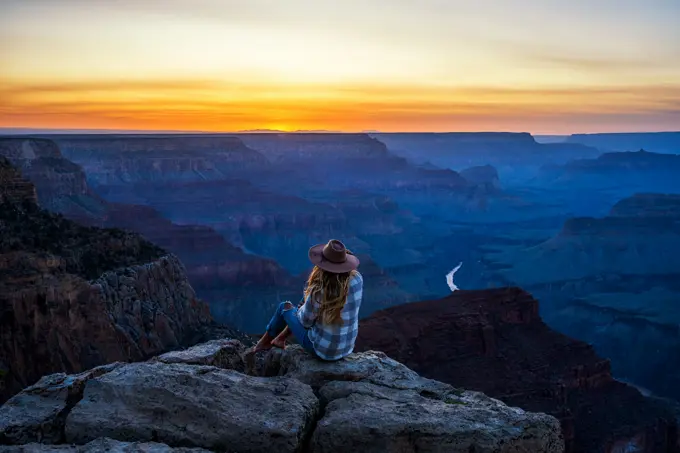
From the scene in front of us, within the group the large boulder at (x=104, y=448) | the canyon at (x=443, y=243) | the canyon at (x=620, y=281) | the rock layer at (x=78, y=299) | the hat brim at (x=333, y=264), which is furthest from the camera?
the canyon at (x=620, y=281)

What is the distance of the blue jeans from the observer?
679 centimetres

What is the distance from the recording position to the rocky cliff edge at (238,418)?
5141 mm

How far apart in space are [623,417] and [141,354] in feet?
73.2

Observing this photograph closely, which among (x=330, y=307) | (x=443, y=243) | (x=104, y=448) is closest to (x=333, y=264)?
(x=330, y=307)

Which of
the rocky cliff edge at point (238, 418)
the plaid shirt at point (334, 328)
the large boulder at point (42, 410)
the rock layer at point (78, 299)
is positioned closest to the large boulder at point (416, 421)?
the rocky cliff edge at point (238, 418)

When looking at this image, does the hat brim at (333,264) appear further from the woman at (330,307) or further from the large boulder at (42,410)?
the large boulder at (42,410)

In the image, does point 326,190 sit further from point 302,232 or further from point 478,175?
point 478,175

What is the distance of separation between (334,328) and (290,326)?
0.57 metres

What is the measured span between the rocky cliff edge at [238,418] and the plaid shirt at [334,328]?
529 mm

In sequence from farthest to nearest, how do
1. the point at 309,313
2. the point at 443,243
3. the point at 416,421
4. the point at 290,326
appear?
1. the point at 443,243
2. the point at 290,326
3. the point at 309,313
4. the point at 416,421

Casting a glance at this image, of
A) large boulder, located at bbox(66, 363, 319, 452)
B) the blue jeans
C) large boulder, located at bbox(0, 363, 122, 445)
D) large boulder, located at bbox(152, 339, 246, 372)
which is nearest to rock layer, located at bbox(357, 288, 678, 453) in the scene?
large boulder, located at bbox(152, 339, 246, 372)

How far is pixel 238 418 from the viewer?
5.29 m

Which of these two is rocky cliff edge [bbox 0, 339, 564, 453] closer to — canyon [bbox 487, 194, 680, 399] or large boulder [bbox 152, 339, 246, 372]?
large boulder [bbox 152, 339, 246, 372]

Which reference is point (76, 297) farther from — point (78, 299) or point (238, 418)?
point (238, 418)
